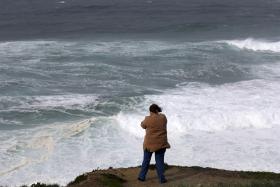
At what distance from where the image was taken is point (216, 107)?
2691 centimetres

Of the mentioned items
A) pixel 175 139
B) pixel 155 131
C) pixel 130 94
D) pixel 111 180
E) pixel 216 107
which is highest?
pixel 130 94

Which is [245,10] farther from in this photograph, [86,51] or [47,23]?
[86,51]

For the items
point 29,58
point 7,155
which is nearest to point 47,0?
point 29,58

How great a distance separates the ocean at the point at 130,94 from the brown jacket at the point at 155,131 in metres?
6.74

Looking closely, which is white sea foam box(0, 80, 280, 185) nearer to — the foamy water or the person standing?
the foamy water

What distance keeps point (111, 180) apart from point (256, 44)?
1424 inches

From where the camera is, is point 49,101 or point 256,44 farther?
point 256,44

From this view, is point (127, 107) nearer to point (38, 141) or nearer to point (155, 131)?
point (38, 141)

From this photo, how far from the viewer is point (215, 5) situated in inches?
2830

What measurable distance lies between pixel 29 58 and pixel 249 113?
1857 cm

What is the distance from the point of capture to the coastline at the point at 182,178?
1252cm

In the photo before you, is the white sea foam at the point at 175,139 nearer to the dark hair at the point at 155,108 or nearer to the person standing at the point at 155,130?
the person standing at the point at 155,130

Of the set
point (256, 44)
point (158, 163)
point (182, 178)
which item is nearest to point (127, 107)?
point (182, 178)

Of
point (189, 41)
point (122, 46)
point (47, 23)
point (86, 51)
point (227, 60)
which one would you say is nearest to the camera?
point (227, 60)
